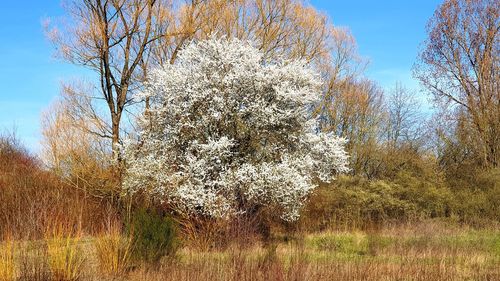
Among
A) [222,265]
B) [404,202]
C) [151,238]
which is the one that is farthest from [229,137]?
[404,202]

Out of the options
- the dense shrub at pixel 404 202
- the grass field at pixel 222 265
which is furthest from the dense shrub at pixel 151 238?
the dense shrub at pixel 404 202

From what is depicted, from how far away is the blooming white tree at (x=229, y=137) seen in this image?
45.4 ft

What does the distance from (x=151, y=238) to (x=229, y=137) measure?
606 cm

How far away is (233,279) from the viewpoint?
22.7 ft

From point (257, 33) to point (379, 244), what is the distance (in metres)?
13.2

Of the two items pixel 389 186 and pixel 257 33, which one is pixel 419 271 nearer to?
pixel 389 186

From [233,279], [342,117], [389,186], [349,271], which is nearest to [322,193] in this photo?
[389,186]

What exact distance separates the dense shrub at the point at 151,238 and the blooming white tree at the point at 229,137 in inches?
172

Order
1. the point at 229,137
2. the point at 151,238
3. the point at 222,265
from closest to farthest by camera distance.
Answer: the point at 222,265, the point at 151,238, the point at 229,137

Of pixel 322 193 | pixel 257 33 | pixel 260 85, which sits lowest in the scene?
pixel 322 193

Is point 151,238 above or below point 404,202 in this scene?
below

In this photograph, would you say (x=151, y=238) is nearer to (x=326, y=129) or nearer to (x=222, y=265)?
(x=222, y=265)

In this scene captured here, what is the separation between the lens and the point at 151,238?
28.5 ft

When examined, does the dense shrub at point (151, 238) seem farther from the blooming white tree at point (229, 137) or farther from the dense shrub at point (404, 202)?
the dense shrub at point (404, 202)
